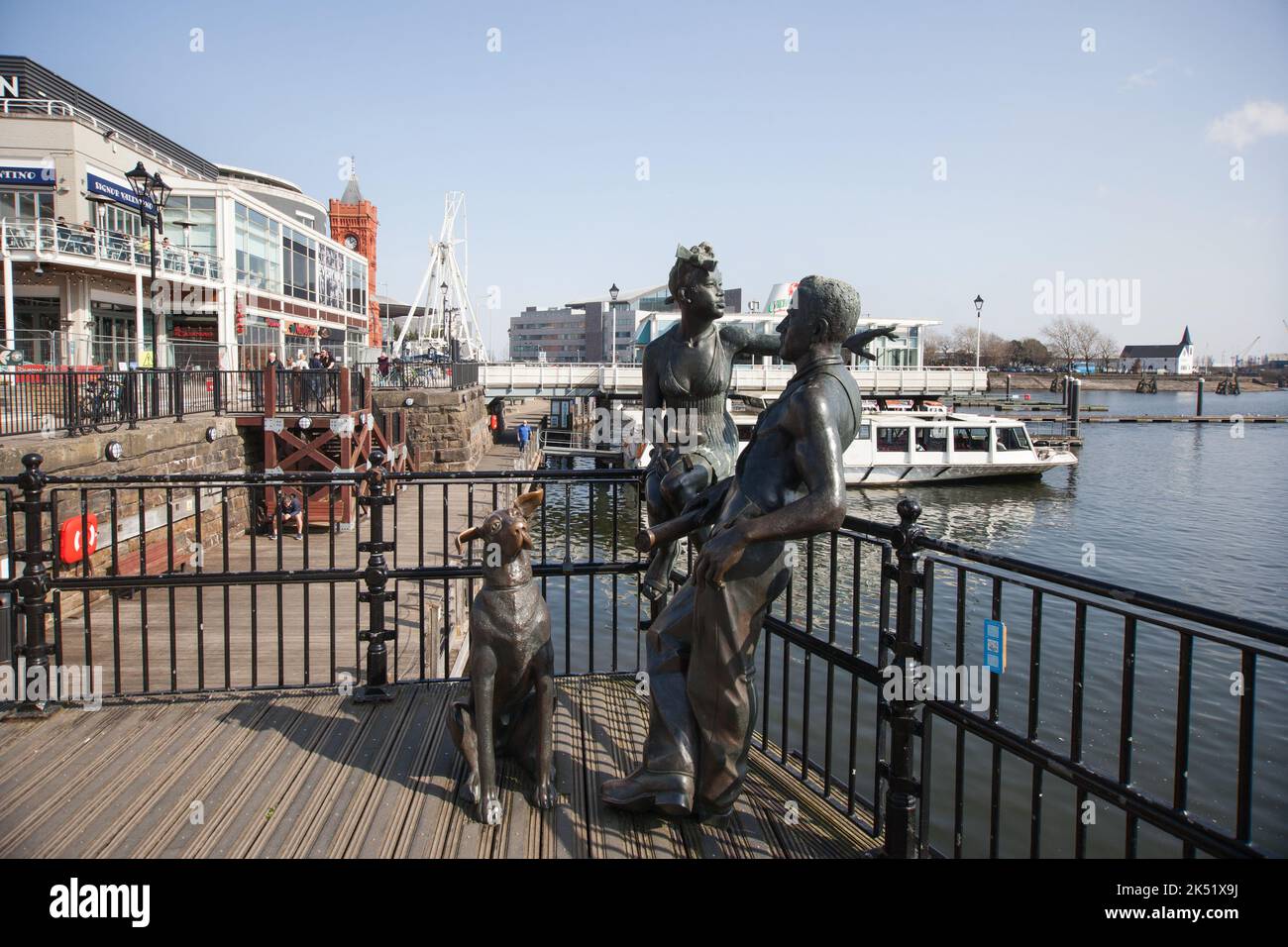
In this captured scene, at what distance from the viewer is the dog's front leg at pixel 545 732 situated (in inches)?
156

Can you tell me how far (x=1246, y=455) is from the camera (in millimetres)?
46500

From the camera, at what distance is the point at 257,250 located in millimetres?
35375

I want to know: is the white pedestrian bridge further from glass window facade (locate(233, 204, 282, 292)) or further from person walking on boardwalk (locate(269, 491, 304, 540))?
person walking on boardwalk (locate(269, 491, 304, 540))

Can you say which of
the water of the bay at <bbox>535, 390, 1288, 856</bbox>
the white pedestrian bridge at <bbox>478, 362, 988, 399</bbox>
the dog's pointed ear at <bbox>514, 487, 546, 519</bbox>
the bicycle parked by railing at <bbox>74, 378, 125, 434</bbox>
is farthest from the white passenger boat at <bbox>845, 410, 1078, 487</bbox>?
the dog's pointed ear at <bbox>514, 487, 546, 519</bbox>

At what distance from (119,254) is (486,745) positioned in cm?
2684

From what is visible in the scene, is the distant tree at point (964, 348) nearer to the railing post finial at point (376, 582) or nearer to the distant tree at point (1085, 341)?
the distant tree at point (1085, 341)

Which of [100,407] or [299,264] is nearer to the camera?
[100,407]

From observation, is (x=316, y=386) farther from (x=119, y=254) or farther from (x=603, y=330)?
(x=603, y=330)

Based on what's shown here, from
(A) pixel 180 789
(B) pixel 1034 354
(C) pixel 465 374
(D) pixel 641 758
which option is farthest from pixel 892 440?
(B) pixel 1034 354

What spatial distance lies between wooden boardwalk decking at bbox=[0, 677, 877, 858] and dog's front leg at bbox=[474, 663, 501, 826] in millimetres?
76

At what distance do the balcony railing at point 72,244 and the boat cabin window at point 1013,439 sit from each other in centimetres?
3091

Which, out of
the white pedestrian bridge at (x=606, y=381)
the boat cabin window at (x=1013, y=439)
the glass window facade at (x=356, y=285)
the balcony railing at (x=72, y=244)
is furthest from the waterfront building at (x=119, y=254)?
the boat cabin window at (x=1013, y=439)
